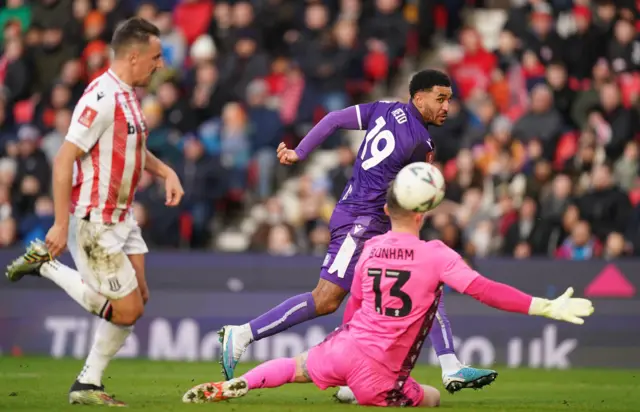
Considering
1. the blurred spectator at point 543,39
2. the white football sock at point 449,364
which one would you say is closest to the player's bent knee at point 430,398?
the white football sock at point 449,364

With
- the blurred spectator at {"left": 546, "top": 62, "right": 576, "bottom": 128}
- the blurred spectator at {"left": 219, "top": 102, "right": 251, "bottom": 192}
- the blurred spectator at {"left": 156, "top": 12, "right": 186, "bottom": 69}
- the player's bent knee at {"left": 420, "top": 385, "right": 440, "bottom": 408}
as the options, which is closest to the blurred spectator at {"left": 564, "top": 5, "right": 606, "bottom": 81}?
the blurred spectator at {"left": 546, "top": 62, "right": 576, "bottom": 128}

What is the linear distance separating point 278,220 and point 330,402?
795 cm

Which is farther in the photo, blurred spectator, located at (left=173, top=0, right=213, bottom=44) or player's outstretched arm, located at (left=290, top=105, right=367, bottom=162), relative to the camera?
blurred spectator, located at (left=173, top=0, right=213, bottom=44)

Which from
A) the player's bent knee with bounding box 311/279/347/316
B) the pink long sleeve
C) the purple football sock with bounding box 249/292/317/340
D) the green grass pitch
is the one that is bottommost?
the green grass pitch

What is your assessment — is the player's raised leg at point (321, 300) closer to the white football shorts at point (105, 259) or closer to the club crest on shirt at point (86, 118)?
the white football shorts at point (105, 259)

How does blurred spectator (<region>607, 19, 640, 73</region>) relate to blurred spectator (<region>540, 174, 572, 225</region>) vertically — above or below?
above

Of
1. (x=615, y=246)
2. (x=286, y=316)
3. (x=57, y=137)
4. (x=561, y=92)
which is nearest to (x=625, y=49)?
(x=561, y=92)

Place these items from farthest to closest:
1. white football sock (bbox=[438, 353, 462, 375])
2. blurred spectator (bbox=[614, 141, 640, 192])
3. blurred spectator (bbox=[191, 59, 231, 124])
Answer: blurred spectator (bbox=[191, 59, 231, 124]), blurred spectator (bbox=[614, 141, 640, 192]), white football sock (bbox=[438, 353, 462, 375])

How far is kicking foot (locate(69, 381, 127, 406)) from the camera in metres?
10.2

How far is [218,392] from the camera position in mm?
10133

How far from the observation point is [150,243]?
1902 cm

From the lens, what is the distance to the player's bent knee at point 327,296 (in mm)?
11391

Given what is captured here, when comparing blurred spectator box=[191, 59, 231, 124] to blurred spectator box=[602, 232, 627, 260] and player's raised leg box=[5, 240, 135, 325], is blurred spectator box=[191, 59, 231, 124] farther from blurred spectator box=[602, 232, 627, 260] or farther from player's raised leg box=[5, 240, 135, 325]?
player's raised leg box=[5, 240, 135, 325]

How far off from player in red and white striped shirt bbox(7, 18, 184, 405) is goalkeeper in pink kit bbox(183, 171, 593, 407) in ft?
3.02
